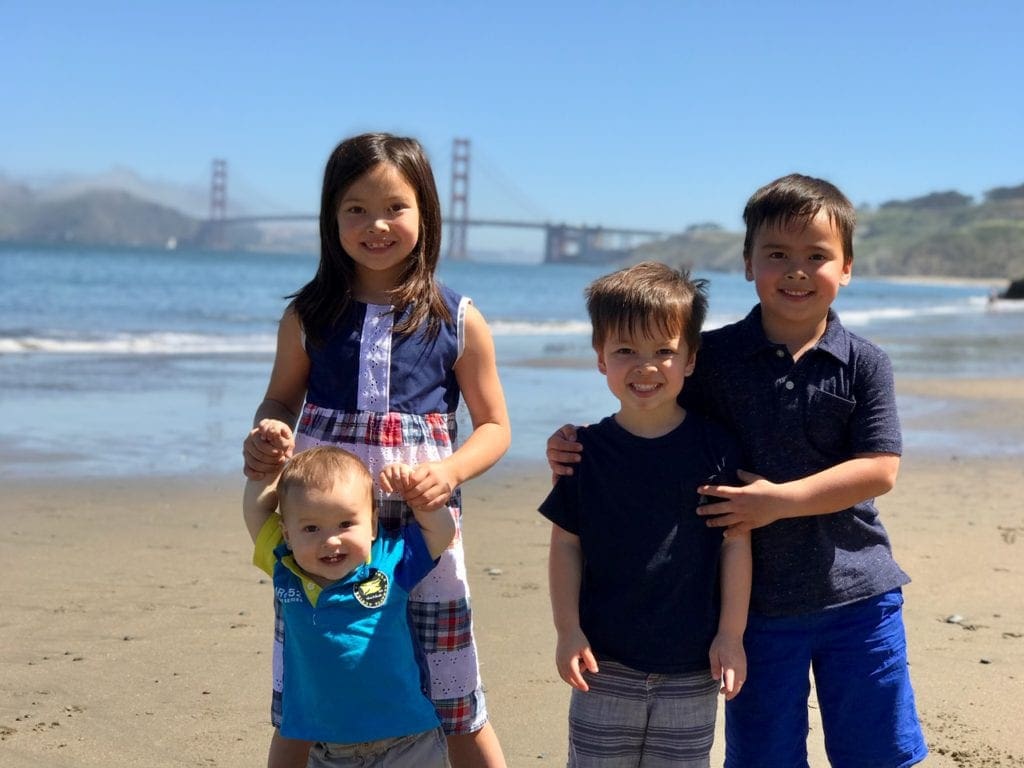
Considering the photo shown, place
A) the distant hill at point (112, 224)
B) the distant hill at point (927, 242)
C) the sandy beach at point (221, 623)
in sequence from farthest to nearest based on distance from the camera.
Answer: the distant hill at point (927, 242) < the distant hill at point (112, 224) < the sandy beach at point (221, 623)

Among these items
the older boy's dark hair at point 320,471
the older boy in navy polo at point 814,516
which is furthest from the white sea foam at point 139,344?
the older boy in navy polo at point 814,516

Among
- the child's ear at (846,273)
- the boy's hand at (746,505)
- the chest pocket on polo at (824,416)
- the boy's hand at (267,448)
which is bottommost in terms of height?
the boy's hand at (746,505)

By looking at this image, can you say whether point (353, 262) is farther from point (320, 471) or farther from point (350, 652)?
point (350, 652)

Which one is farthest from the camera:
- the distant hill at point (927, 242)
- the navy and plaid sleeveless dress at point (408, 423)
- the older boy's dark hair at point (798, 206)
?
the distant hill at point (927, 242)

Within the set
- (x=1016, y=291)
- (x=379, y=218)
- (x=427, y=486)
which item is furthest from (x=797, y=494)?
(x=1016, y=291)

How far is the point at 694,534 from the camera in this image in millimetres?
2137

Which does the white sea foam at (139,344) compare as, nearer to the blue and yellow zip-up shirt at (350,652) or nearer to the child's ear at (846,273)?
the blue and yellow zip-up shirt at (350,652)

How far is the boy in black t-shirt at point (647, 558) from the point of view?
2.13 metres

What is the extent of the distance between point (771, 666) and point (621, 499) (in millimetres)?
435

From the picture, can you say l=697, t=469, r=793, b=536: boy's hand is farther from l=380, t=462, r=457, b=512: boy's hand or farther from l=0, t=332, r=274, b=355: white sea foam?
l=0, t=332, r=274, b=355: white sea foam

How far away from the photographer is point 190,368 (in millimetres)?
11961

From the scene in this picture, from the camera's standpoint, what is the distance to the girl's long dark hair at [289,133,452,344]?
2.35m

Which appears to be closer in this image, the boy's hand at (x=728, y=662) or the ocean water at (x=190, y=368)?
the boy's hand at (x=728, y=662)

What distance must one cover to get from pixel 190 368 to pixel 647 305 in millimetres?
10441
